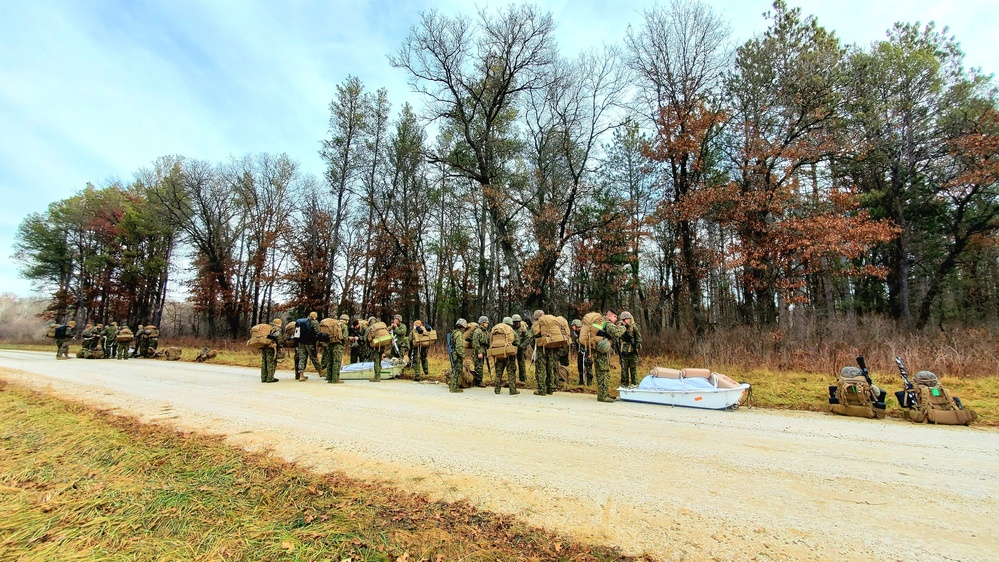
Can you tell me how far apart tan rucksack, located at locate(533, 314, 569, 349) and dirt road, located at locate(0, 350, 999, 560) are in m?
1.88

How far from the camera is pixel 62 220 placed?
41281mm

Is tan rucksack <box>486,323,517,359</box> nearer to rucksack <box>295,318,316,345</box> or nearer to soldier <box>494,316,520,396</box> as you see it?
soldier <box>494,316,520,396</box>

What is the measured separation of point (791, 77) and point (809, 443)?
18.0 metres

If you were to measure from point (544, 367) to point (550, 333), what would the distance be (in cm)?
89

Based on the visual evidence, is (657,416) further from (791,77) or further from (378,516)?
(791,77)

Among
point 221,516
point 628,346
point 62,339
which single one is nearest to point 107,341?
point 62,339

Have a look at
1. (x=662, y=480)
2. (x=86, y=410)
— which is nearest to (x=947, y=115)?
(x=662, y=480)

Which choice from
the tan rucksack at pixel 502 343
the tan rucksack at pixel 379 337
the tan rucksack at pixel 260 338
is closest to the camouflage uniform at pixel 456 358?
the tan rucksack at pixel 502 343

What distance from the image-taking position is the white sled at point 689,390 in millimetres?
8477

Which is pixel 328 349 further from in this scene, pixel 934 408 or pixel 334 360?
pixel 934 408

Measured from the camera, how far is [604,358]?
389 inches

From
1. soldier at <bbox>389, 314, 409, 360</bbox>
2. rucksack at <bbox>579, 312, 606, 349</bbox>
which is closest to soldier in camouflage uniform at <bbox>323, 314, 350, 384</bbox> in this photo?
soldier at <bbox>389, 314, 409, 360</bbox>

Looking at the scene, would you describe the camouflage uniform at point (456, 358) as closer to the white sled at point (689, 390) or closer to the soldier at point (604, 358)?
the soldier at point (604, 358)

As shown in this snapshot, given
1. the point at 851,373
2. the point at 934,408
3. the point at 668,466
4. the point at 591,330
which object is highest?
the point at 591,330
